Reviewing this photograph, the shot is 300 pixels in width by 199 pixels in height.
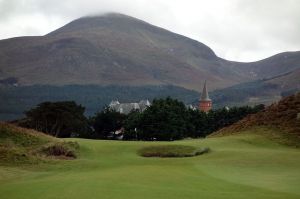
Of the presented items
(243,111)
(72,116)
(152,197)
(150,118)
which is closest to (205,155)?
(152,197)

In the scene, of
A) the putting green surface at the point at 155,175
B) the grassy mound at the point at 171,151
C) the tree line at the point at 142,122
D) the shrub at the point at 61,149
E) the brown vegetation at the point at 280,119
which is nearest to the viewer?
the putting green surface at the point at 155,175

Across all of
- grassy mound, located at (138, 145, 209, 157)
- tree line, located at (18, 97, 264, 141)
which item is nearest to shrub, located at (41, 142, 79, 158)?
grassy mound, located at (138, 145, 209, 157)

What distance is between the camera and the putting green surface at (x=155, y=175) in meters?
15.6

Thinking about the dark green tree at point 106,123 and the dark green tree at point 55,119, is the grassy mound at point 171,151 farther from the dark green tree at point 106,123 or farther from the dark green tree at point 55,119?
the dark green tree at point 106,123

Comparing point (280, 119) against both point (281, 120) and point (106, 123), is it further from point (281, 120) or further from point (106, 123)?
point (106, 123)

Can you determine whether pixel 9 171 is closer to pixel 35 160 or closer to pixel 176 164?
pixel 35 160

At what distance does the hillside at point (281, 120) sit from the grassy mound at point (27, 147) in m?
15.1

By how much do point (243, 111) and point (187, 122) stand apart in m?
18.3

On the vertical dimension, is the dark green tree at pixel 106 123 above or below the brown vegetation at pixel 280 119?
above

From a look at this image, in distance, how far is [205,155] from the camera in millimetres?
26906

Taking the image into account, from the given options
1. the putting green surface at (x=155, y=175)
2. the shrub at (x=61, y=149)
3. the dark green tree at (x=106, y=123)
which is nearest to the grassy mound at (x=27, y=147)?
the shrub at (x=61, y=149)

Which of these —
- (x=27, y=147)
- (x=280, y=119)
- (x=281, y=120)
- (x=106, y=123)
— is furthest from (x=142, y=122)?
(x=27, y=147)

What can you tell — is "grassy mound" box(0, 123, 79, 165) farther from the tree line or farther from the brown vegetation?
the tree line

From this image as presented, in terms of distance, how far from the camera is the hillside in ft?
113
